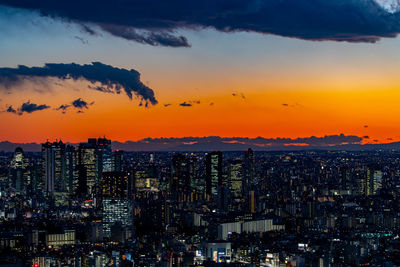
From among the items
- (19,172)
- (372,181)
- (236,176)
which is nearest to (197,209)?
(236,176)

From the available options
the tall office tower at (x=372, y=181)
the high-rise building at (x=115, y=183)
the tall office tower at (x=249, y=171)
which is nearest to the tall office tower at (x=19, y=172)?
the high-rise building at (x=115, y=183)

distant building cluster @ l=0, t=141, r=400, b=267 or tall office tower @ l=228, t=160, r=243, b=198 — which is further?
tall office tower @ l=228, t=160, r=243, b=198

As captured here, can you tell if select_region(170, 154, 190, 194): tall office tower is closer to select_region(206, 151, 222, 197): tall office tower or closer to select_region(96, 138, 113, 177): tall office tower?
select_region(206, 151, 222, 197): tall office tower

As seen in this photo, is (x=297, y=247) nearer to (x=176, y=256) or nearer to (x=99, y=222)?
(x=176, y=256)

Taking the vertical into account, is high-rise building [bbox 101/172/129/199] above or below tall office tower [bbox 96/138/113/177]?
below

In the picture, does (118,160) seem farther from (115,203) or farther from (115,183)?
(115,203)

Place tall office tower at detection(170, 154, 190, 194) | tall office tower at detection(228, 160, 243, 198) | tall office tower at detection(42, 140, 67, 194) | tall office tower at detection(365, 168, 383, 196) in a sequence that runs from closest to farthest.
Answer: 1. tall office tower at detection(365, 168, 383, 196)
2. tall office tower at detection(170, 154, 190, 194)
3. tall office tower at detection(228, 160, 243, 198)
4. tall office tower at detection(42, 140, 67, 194)

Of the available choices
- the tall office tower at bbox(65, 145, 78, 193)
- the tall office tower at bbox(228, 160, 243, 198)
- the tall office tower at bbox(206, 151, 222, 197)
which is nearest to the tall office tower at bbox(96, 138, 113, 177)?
A: the tall office tower at bbox(65, 145, 78, 193)
